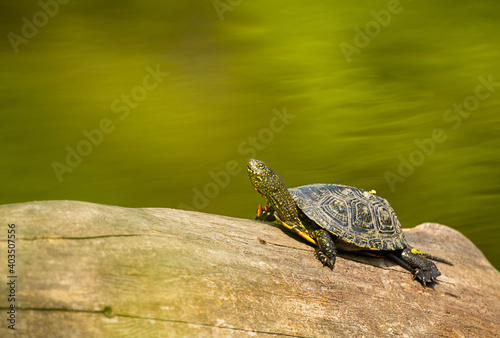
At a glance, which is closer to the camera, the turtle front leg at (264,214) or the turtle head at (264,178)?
the turtle head at (264,178)

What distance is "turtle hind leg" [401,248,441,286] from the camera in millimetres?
2252

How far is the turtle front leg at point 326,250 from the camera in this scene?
6.87ft

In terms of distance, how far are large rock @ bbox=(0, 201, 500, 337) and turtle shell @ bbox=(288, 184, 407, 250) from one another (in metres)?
0.16

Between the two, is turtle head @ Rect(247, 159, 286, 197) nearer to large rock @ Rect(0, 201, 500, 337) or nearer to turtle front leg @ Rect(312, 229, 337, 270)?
large rock @ Rect(0, 201, 500, 337)

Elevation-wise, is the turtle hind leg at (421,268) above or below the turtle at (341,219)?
below

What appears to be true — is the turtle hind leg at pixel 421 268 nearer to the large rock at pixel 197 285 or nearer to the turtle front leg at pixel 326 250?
the large rock at pixel 197 285

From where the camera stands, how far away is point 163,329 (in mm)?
1454

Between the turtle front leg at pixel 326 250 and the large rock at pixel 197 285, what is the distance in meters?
0.04

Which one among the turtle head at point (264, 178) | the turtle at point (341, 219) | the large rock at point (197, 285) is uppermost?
the turtle head at point (264, 178)

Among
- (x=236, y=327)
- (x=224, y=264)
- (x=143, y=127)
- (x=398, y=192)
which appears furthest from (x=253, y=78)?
(x=236, y=327)

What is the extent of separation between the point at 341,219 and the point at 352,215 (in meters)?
0.08

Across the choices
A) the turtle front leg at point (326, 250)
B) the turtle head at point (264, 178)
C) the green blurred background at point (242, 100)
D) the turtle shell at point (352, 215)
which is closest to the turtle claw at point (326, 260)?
the turtle front leg at point (326, 250)

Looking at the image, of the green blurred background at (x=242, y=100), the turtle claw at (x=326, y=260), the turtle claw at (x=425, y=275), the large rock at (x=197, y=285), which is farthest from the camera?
the green blurred background at (x=242, y=100)

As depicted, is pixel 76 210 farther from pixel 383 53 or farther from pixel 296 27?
pixel 383 53
